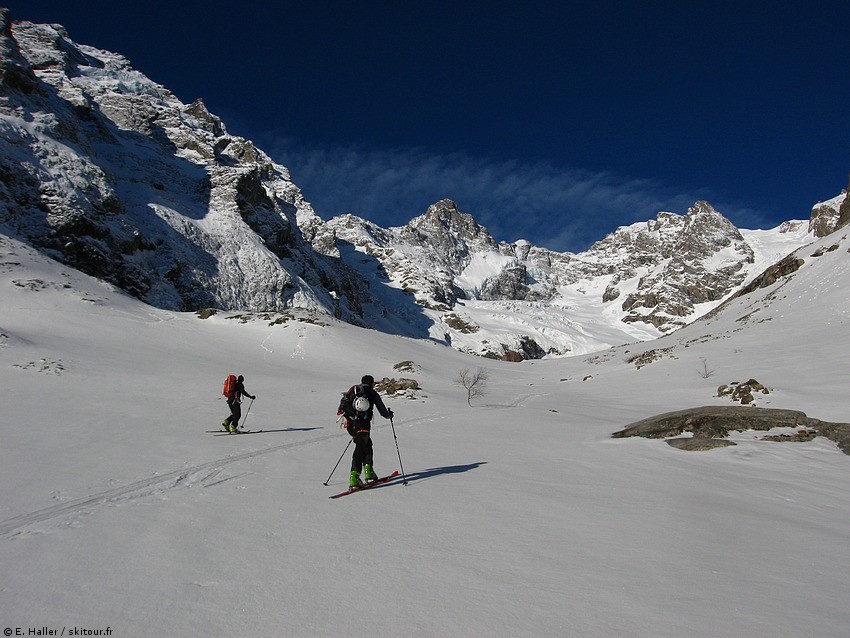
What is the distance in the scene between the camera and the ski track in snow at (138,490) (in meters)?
5.24

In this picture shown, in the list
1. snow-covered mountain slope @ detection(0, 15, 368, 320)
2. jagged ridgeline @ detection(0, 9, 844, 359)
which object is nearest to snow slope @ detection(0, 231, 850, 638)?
jagged ridgeline @ detection(0, 9, 844, 359)

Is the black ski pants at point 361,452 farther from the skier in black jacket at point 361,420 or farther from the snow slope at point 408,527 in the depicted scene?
the snow slope at point 408,527

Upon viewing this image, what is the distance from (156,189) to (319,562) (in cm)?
8664

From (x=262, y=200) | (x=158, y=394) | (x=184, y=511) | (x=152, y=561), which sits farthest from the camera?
(x=262, y=200)

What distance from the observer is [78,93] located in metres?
76.2

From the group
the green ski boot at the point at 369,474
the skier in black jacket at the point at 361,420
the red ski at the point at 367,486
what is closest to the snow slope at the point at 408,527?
the red ski at the point at 367,486

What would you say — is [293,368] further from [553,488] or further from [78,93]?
[78,93]

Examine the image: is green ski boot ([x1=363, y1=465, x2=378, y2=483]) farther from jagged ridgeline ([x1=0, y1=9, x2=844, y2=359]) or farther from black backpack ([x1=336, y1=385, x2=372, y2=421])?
jagged ridgeline ([x1=0, y1=9, x2=844, y2=359])

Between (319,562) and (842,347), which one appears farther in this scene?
(842,347)

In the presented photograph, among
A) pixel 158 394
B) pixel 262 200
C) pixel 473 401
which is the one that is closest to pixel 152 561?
pixel 158 394

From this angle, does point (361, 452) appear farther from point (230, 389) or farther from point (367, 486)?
point (230, 389)

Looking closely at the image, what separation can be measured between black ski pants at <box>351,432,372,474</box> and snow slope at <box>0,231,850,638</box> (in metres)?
0.44

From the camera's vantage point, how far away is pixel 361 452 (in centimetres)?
779

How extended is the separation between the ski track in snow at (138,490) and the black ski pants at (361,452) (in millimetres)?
2072
